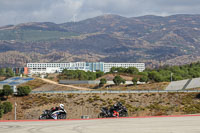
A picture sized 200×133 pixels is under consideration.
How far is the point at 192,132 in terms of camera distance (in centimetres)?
3181

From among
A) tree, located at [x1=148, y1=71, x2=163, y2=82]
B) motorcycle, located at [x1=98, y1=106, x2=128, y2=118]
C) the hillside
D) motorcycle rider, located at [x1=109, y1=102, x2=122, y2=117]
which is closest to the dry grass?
tree, located at [x1=148, y1=71, x2=163, y2=82]

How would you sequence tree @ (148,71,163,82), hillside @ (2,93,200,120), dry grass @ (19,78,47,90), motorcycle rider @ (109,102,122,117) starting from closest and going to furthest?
motorcycle rider @ (109,102,122,117) < hillside @ (2,93,200,120) < tree @ (148,71,163,82) < dry grass @ (19,78,47,90)

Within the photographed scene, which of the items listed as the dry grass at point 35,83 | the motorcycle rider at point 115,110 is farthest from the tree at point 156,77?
the motorcycle rider at point 115,110

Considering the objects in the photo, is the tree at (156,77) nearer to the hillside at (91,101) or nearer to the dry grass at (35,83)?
the dry grass at (35,83)

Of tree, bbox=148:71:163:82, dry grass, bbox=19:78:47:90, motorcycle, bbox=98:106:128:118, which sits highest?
motorcycle, bbox=98:106:128:118

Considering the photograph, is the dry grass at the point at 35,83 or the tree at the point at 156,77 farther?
the dry grass at the point at 35,83

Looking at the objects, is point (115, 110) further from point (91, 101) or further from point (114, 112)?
point (91, 101)

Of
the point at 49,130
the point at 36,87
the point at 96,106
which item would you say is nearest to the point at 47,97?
the point at 96,106

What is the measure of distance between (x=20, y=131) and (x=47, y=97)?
78.7m

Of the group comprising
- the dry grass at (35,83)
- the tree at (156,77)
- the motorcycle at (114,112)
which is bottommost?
the dry grass at (35,83)

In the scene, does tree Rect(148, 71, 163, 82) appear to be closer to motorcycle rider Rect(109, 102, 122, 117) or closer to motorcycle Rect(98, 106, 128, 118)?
motorcycle Rect(98, 106, 128, 118)

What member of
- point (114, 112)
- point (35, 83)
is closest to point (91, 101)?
point (114, 112)

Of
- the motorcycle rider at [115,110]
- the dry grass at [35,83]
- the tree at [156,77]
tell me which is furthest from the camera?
the dry grass at [35,83]

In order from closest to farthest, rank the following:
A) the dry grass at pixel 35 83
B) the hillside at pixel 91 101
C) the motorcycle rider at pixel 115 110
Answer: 1. the motorcycle rider at pixel 115 110
2. the hillside at pixel 91 101
3. the dry grass at pixel 35 83
